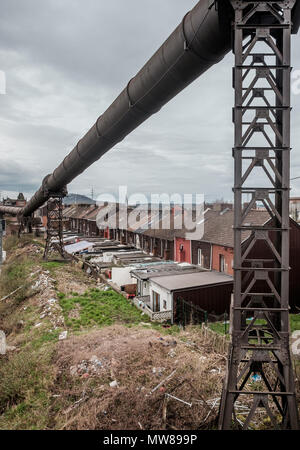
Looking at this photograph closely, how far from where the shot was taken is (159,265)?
62.8 feet

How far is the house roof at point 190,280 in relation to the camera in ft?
42.1

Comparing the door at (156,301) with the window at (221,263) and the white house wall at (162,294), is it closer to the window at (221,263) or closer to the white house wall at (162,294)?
the white house wall at (162,294)

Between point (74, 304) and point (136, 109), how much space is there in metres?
9.48

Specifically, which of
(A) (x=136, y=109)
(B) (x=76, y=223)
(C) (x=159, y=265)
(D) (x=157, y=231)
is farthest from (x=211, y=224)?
(B) (x=76, y=223)

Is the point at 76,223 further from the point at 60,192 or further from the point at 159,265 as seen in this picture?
the point at 159,265

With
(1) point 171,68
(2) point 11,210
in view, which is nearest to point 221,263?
(1) point 171,68

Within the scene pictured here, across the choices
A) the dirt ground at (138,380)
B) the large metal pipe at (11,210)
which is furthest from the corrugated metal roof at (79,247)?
the dirt ground at (138,380)

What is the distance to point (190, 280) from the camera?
13.9 metres

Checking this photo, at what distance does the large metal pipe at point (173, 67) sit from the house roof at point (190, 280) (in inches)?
269

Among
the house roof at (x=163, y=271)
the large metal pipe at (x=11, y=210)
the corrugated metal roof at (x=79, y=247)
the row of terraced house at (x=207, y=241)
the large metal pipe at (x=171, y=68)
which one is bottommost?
the house roof at (x=163, y=271)

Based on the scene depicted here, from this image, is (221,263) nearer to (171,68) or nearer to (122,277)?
(122,277)

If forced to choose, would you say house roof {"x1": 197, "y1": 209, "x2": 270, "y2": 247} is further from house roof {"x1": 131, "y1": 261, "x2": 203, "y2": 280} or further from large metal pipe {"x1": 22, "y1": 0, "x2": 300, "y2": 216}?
large metal pipe {"x1": 22, "y1": 0, "x2": 300, "y2": 216}

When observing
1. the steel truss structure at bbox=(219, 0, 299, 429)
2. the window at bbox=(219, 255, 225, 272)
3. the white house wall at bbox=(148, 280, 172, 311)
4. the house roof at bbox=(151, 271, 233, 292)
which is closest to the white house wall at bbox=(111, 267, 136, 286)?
the white house wall at bbox=(148, 280, 172, 311)

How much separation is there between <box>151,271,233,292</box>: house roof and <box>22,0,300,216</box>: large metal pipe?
6821 millimetres
